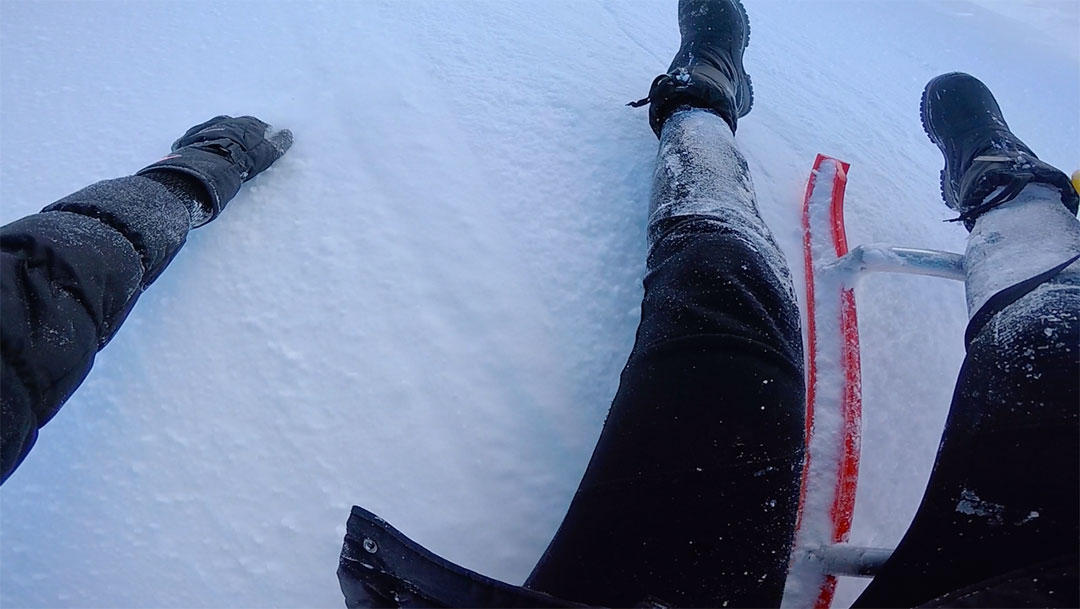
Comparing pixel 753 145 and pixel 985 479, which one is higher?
pixel 753 145

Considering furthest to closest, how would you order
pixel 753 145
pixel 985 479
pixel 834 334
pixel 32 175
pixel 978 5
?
pixel 978 5, pixel 753 145, pixel 32 175, pixel 834 334, pixel 985 479

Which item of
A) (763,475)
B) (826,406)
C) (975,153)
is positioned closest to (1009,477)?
(763,475)

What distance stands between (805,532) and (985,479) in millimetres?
215

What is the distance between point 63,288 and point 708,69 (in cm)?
80

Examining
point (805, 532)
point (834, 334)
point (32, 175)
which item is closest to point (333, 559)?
point (805, 532)

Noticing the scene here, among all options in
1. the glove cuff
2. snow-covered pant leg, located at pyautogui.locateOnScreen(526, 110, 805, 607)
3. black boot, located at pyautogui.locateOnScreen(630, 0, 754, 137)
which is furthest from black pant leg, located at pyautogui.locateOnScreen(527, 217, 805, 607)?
the glove cuff

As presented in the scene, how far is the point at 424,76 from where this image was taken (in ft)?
3.44

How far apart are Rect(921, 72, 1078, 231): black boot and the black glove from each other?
2.88 ft

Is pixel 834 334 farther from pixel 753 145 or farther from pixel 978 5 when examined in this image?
pixel 978 5

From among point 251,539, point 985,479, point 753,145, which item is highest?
point 753,145

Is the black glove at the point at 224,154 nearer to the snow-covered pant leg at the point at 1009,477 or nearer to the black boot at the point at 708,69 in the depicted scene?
the black boot at the point at 708,69

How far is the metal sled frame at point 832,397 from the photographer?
1.95 ft

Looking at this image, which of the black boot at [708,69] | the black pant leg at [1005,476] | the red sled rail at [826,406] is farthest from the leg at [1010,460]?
the black boot at [708,69]

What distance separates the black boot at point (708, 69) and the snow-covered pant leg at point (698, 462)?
1.13 ft
